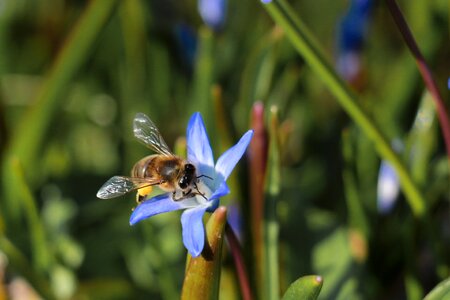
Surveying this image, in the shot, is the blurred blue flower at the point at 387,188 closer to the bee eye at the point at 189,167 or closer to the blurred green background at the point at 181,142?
the blurred green background at the point at 181,142

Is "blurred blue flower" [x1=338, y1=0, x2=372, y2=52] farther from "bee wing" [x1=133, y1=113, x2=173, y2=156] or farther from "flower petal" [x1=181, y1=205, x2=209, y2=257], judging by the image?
"flower petal" [x1=181, y1=205, x2=209, y2=257]

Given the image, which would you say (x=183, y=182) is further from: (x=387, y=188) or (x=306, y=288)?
(x=387, y=188)

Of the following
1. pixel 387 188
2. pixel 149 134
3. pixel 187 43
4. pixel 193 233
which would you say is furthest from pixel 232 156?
A: pixel 187 43

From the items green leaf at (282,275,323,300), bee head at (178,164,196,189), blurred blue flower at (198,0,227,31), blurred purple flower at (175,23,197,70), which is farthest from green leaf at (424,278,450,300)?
blurred purple flower at (175,23,197,70)

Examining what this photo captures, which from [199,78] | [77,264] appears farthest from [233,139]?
[77,264]

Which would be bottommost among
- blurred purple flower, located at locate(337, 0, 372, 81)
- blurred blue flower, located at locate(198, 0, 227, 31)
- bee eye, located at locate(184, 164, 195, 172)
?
bee eye, located at locate(184, 164, 195, 172)

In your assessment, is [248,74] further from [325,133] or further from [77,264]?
[77,264]
